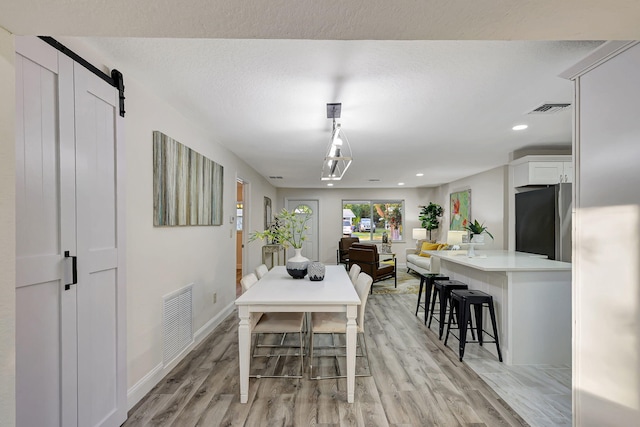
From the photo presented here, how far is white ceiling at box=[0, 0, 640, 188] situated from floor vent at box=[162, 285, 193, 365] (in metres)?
1.66

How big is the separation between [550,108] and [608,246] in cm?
161

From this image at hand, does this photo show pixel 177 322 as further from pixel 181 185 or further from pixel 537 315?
pixel 537 315

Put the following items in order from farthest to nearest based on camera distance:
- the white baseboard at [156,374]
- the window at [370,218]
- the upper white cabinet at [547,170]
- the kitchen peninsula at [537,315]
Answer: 1. the window at [370,218]
2. the upper white cabinet at [547,170]
3. the kitchen peninsula at [537,315]
4. the white baseboard at [156,374]

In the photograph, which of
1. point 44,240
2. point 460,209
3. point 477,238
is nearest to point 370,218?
point 460,209

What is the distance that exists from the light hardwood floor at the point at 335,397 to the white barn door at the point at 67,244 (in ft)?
1.48

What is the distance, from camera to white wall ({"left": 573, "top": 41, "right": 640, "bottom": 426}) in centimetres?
134

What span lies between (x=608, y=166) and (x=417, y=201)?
7.38 meters

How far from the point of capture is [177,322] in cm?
264

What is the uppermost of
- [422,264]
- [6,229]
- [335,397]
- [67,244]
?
[6,229]

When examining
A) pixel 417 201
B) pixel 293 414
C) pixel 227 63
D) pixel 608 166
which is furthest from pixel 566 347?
pixel 417 201

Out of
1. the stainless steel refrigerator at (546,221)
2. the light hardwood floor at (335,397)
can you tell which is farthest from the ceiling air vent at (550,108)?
the light hardwood floor at (335,397)

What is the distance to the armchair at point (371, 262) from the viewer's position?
18.2 feet

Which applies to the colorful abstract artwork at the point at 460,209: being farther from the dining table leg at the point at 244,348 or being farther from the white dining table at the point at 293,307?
the dining table leg at the point at 244,348

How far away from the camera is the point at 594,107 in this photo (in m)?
1.52
